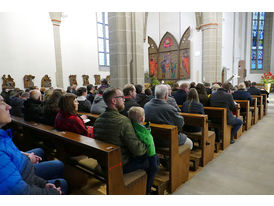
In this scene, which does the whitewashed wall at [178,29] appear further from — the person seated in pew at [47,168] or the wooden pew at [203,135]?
the person seated in pew at [47,168]

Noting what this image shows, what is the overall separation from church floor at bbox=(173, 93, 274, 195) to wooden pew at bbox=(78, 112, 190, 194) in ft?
0.43

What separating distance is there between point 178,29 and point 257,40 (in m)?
10.4

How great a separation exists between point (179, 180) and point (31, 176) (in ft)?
6.42

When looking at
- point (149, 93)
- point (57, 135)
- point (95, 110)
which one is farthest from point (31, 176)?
point (149, 93)

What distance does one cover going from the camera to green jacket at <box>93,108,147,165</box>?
203cm

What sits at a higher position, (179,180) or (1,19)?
(1,19)

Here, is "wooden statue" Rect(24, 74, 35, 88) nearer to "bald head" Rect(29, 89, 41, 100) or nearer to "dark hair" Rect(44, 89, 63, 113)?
"bald head" Rect(29, 89, 41, 100)

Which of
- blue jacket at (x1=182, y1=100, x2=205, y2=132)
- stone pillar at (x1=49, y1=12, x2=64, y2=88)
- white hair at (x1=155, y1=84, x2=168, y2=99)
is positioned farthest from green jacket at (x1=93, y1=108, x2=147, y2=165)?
stone pillar at (x1=49, y1=12, x2=64, y2=88)

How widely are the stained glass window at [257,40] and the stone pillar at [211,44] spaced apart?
11.0 m

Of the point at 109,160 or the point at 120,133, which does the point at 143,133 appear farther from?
the point at 109,160

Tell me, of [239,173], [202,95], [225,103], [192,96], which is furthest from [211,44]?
[239,173]

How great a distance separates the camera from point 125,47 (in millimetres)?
6871

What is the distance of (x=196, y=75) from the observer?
43.8 ft
